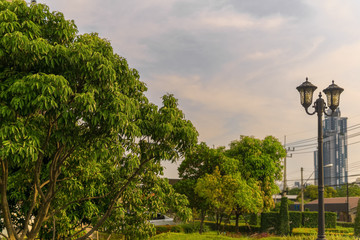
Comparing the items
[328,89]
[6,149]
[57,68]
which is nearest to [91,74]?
[57,68]

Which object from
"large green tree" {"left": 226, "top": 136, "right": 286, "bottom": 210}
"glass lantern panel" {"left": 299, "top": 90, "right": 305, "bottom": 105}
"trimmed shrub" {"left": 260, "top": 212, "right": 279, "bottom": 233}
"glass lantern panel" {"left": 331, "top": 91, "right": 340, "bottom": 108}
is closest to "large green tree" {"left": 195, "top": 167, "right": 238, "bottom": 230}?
"large green tree" {"left": 226, "top": 136, "right": 286, "bottom": 210}

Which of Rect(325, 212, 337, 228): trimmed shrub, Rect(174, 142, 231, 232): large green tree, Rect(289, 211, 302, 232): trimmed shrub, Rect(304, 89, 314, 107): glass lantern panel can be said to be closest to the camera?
Rect(304, 89, 314, 107): glass lantern panel

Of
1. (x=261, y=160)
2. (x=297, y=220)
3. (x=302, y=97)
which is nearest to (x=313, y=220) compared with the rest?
(x=297, y=220)

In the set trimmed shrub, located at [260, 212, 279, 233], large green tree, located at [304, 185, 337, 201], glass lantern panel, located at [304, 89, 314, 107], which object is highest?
large green tree, located at [304, 185, 337, 201]

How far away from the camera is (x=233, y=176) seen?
35281mm

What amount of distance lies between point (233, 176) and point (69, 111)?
28430mm

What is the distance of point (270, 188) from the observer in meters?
41.2

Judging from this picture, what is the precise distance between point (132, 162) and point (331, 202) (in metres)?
76.1

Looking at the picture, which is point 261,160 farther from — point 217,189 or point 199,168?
point 217,189

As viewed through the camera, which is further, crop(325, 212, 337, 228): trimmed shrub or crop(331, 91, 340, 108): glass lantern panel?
crop(325, 212, 337, 228): trimmed shrub

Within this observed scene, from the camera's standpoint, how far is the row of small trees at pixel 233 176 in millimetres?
33938

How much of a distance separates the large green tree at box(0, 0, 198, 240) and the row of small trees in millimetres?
18559

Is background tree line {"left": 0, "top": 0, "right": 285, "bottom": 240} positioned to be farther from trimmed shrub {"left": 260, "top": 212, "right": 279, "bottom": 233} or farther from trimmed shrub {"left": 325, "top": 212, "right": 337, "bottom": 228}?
trimmed shrub {"left": 325, "top": 212, "right": 337, "bottom": 228}

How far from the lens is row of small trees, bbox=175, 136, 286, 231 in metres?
33.9
